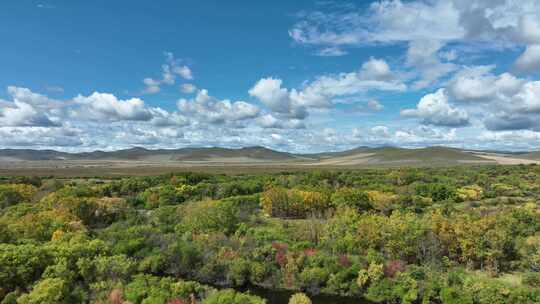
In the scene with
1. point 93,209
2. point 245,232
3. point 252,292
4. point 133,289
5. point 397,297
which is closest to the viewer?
point 133,289

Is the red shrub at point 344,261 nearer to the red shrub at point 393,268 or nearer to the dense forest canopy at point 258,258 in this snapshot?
the dense forest canopy at point 258,258

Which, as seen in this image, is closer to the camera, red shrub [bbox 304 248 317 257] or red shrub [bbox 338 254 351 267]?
red shrub [bbox 338 254 351 267]

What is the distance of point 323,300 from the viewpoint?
82.4ft

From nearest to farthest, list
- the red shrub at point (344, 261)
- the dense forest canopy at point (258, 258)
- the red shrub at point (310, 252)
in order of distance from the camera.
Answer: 1. the dense forest canopy at point (258, 258)
2. the red shrub at point (344, 261)
3. the red shrub at point (310, 252)

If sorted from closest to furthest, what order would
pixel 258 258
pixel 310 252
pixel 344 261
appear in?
pixel 344 261 → pixel 258 258 → pixel 310 252

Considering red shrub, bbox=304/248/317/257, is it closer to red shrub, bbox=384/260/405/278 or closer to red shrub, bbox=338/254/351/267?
red shrub, bbox=338/254/351/267

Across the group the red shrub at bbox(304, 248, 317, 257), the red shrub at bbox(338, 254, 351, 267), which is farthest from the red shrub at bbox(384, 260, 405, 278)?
the red shrub at bbox(304, 248, 317, 257)

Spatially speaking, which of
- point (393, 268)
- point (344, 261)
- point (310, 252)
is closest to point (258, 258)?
point (310, 252)

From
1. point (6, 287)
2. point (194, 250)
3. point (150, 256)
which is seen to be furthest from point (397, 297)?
point (6, 287)

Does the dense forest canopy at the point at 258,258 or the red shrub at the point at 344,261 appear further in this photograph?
the red shrub at the point at 344,261

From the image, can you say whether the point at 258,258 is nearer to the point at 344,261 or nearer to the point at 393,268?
the point at 344,261

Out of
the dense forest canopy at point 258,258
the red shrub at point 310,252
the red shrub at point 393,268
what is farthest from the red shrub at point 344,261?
the red shrub at point 393,268

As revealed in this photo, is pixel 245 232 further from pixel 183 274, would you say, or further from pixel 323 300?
pixel 323 300

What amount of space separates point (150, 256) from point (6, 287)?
955 cm
